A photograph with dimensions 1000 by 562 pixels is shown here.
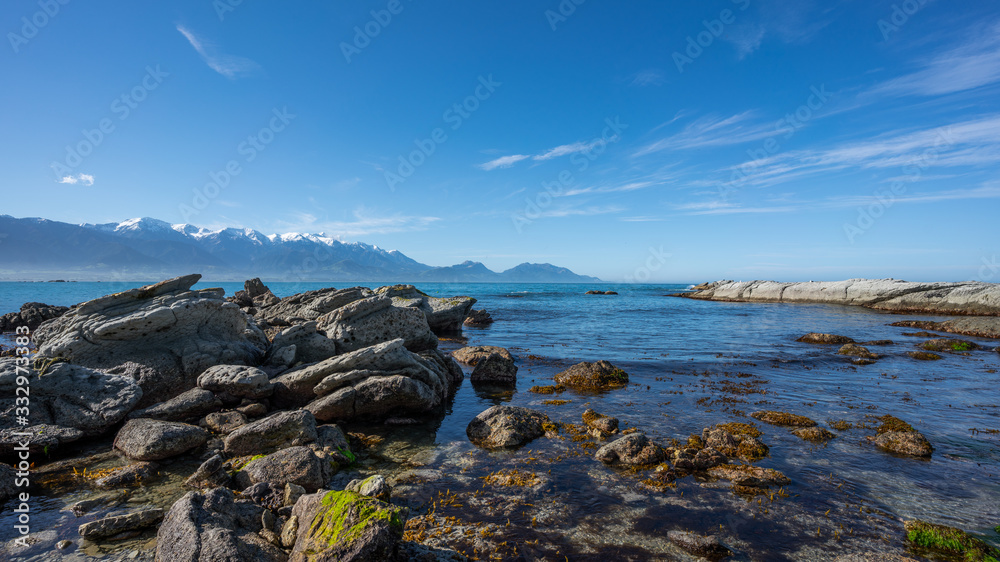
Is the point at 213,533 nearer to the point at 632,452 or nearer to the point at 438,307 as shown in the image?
the point at 632,452

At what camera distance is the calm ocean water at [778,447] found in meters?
8.20

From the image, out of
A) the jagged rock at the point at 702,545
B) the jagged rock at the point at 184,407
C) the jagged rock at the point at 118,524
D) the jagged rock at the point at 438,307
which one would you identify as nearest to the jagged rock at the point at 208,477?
the jagged rock at the point at 118,524

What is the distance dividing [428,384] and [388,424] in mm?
2425

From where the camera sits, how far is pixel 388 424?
568 inches

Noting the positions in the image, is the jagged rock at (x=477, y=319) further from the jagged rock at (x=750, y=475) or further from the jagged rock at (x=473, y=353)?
the jagged rock at (x=750, y=475)

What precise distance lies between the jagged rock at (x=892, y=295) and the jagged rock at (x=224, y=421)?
8099cm

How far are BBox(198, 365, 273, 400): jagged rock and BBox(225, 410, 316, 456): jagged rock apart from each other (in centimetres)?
348

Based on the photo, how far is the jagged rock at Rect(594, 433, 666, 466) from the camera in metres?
11.1

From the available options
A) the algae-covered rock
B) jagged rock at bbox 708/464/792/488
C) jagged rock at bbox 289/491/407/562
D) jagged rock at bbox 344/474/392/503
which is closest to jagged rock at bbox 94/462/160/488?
jagged rock at bbox 344/474/392/503

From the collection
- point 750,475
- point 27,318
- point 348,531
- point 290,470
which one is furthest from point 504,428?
point 27,318

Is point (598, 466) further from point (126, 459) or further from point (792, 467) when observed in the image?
point (126, 459)

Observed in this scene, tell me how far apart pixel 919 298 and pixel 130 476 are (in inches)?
3369

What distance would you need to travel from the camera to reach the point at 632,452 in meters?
11.3

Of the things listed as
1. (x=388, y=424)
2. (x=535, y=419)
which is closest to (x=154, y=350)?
(x=388, y=424)
